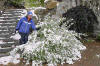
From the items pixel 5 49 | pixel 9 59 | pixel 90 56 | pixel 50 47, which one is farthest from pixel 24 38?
pixel 90 56

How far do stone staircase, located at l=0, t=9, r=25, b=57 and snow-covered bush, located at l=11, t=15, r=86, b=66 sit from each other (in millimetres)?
473

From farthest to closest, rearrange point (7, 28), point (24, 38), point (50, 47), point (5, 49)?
point (7, 28), point (24, 38), point (5, 49), point (50, 47)

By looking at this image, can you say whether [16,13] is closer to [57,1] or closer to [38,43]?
[57,1]

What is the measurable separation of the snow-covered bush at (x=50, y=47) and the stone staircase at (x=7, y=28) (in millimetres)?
473

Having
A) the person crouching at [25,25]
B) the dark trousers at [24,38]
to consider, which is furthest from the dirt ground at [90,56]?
the person crouching at [25,25]

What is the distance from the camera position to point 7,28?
8500mm

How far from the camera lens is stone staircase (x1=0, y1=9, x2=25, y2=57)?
7.34 meters

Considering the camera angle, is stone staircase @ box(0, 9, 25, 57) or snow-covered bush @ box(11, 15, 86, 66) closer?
snow-covered bush @ box(11, 15, 86, 66)

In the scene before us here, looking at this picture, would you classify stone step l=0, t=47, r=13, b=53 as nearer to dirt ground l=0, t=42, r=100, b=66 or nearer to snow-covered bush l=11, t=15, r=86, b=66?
snow-covered bush l=11, t=15, r=86, b=66

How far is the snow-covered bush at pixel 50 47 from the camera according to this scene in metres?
6.60

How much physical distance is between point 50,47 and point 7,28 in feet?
8.16

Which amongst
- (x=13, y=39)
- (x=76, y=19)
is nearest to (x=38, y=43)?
(x=13, y=39)

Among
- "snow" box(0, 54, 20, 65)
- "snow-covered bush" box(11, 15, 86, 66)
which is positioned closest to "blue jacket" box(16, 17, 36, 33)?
"snow-covered bush" box(11, 15, 86, 66)

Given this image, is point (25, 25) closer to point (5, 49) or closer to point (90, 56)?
point (5, 49)
